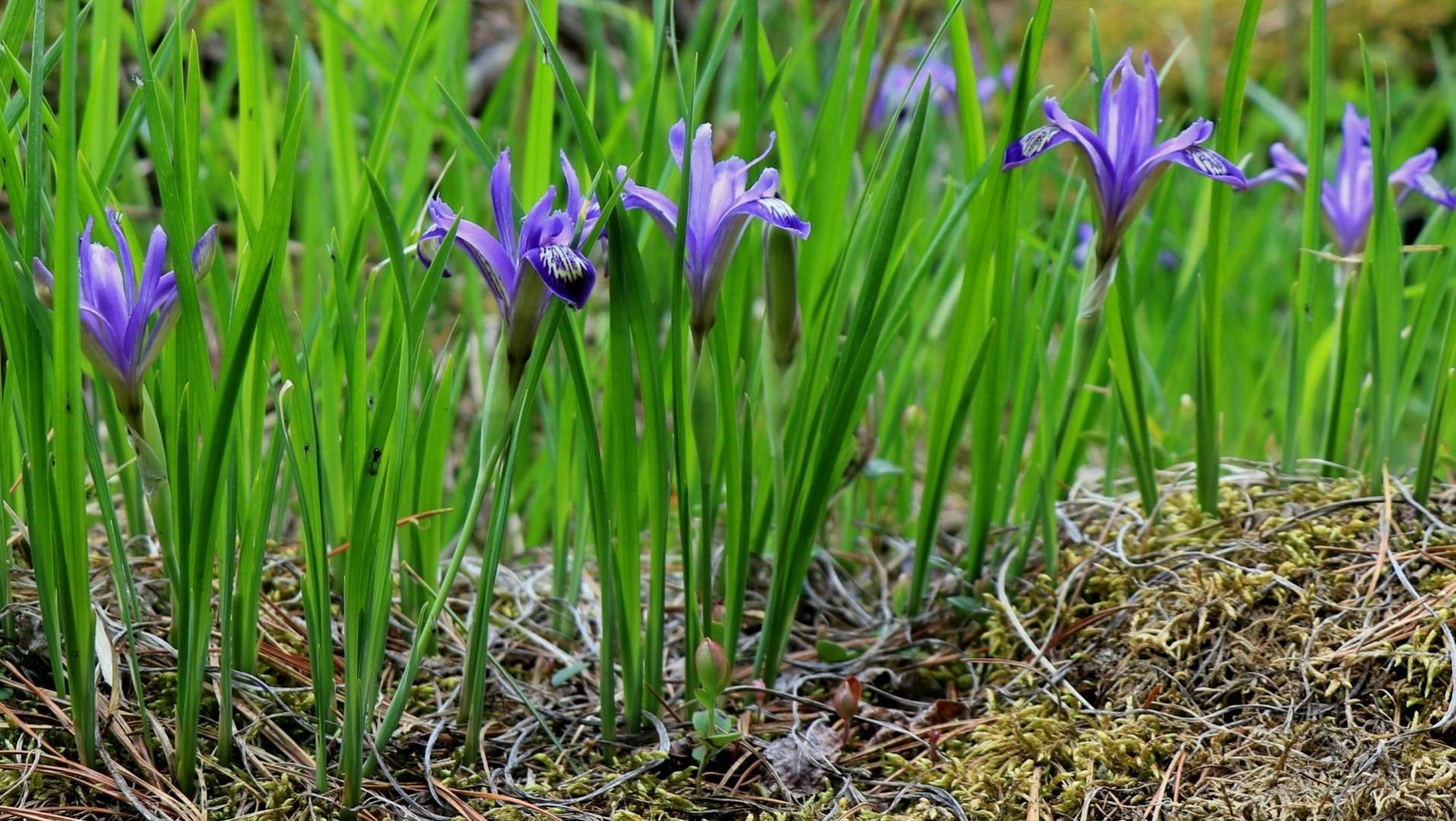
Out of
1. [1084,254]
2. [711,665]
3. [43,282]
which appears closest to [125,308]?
[43,282]

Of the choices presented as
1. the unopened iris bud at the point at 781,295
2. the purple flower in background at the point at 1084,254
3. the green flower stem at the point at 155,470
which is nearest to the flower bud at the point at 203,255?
the green flower stem at the point at 155,470

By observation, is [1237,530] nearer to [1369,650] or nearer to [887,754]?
[1369,650]

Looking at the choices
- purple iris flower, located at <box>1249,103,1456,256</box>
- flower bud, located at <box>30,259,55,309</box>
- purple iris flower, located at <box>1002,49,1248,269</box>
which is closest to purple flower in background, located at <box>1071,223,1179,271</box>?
purple iris flower, located at <box>1249,103,1456,256</box>

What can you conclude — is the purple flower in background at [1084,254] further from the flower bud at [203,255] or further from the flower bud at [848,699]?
the flower bud at [203,255]

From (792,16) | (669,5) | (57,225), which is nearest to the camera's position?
(57,225)

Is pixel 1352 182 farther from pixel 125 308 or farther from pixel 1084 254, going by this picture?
pixel 125 308

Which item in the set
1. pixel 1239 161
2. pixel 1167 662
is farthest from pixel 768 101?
pixel 1167 662

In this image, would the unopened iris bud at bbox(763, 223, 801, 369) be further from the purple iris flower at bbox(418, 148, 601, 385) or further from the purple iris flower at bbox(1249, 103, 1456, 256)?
the purple iris flower at bbox(1249, 103, 1456, 256)
